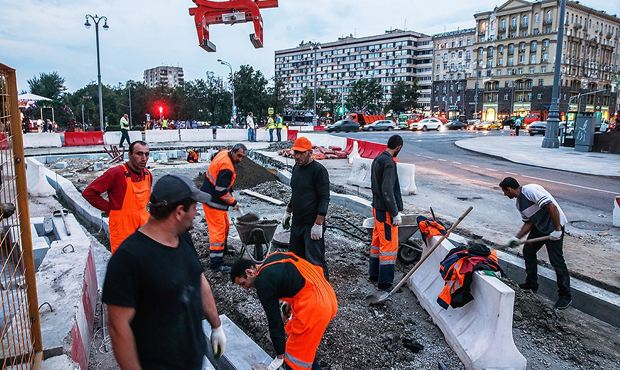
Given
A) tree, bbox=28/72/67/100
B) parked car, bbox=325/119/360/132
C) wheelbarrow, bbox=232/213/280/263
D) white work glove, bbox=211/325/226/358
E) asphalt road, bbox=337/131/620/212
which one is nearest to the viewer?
white work glove, bbox=211/325/226/358

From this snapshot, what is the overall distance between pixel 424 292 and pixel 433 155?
705 inches

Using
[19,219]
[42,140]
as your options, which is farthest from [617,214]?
[42,140]

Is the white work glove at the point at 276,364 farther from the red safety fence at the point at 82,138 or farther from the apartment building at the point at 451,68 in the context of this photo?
the apartment building at the point at 451,68

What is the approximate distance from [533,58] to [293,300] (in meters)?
100

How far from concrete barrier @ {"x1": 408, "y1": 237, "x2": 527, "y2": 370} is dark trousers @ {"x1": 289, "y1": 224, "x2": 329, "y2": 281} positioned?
1393 mm

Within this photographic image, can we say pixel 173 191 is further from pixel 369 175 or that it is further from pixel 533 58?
pixel 533 58

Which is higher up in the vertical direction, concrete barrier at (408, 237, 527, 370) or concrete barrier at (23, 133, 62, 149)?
concrete barrier at (23, 133, 62, 149)

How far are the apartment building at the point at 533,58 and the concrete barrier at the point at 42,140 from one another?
82989 millimetres

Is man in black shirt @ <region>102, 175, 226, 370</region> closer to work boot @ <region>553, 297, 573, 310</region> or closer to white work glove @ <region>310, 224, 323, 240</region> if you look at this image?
white work glove @ <region>310, 224, 323, 240</region>

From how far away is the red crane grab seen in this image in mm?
11523

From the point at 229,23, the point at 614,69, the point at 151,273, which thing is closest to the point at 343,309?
the point at 151,273

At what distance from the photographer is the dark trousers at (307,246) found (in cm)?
497

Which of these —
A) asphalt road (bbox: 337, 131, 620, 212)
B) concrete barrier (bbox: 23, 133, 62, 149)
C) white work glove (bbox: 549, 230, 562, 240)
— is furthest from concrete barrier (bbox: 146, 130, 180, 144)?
white work glove (bbox: 549, 230, 562, 240)

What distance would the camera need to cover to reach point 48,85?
74.2 m
